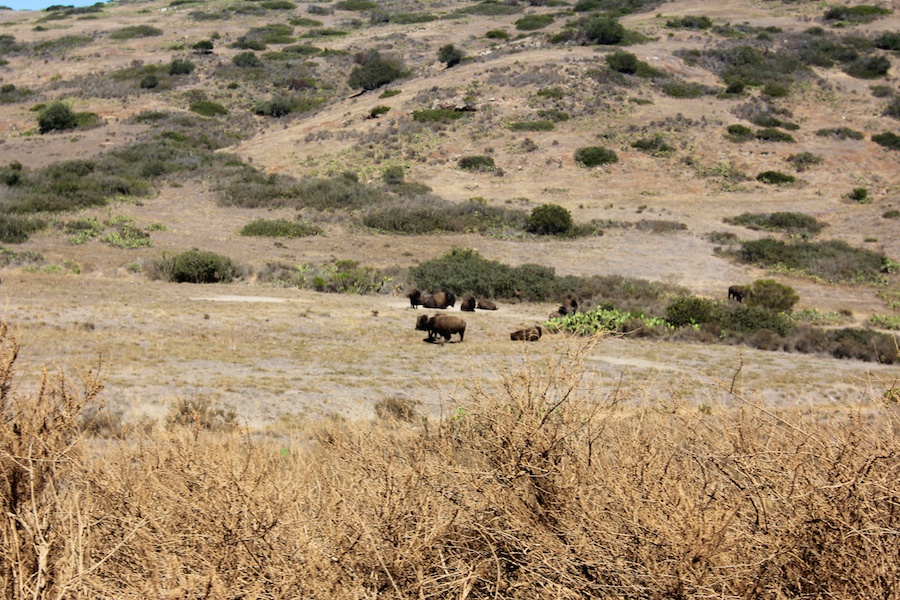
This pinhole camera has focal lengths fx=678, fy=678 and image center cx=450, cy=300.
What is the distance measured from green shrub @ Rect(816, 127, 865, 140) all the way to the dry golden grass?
4825 centimetres

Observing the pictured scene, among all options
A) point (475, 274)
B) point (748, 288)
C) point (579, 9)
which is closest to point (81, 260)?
point (475, 274)

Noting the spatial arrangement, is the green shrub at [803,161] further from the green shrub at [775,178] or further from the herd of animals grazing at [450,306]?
the herd of animals grazing at [450,306]

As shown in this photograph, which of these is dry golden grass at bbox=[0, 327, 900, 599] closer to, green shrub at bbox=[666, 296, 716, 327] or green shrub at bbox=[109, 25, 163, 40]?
green shrub at bbox=[666, 296, 716, 327]

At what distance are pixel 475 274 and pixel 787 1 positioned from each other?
71.5m

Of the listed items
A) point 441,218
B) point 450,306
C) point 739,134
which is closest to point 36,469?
point 450,306

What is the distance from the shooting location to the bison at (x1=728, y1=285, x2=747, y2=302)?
20609 mm

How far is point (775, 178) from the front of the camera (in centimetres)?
3941

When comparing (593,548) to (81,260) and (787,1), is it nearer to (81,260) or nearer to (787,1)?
(81,260)

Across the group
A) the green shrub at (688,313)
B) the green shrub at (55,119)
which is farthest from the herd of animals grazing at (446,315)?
the green shrub at (55,119)

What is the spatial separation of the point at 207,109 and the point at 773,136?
139 feet

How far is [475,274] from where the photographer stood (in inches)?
846

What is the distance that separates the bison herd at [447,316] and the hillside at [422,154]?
525mm

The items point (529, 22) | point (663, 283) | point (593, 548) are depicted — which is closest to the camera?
point (593, 548)

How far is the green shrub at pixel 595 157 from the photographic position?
1615 inches
